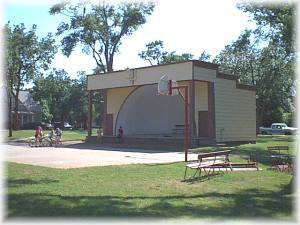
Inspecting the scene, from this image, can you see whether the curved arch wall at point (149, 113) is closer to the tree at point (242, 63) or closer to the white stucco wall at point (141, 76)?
the white stucco wall at point (141, 76)

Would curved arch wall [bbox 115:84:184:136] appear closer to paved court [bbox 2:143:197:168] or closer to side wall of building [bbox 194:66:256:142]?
side wall of building [bbox 194:66:256:142]

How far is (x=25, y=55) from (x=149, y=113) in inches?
701

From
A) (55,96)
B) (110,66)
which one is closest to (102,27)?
(110,66)

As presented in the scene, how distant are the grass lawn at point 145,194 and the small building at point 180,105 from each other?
597 inches

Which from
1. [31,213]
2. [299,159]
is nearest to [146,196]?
[31,213]

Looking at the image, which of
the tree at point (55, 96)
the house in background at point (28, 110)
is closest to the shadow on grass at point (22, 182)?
the tree at point (55, 96)

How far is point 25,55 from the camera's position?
1946 inches

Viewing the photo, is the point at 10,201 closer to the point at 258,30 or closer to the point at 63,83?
the point at 258,30

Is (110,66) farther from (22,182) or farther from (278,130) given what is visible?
(22,182)

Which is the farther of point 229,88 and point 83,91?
point 83,91

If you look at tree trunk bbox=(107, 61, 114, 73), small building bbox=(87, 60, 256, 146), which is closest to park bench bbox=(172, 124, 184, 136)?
small building bbox=(87, 60, 256, 146)

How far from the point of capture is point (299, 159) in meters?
11.2

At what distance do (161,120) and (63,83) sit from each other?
155 feet

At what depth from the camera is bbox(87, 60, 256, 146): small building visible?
1166 inches
